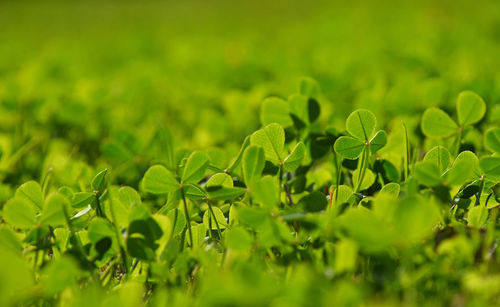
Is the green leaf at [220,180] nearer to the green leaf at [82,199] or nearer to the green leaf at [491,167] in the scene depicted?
the green leaf at [82,199]

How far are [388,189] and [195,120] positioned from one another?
1193 millimetres

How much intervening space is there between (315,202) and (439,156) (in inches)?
11.1

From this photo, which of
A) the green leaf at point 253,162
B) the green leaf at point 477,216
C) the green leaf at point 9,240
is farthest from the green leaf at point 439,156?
the green leaf at point 9,240

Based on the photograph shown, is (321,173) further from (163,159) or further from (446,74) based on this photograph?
(446,74)

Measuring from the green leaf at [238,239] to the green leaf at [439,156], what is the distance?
419mm

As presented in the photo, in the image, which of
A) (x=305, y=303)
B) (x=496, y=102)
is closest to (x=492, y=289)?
(x=305, y=303)

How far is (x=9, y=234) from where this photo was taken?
87 cm

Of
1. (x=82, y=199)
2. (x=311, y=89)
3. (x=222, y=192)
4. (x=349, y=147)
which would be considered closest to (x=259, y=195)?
(x=222, y=192)

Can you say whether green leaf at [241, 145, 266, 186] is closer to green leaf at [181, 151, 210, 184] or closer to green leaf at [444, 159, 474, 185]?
green leaf at [181, 151, 210, 184]

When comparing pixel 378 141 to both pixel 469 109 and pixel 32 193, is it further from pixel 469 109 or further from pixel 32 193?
pixel 32 193

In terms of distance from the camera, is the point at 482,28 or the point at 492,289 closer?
the point at 492,289

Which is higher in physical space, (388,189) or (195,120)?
(388,189)

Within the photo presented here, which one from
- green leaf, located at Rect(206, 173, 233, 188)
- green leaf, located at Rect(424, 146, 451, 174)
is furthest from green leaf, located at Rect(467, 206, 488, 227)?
green leaf, located at Rect(206, 173, 233, 188)

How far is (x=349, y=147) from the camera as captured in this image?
1.01 m
